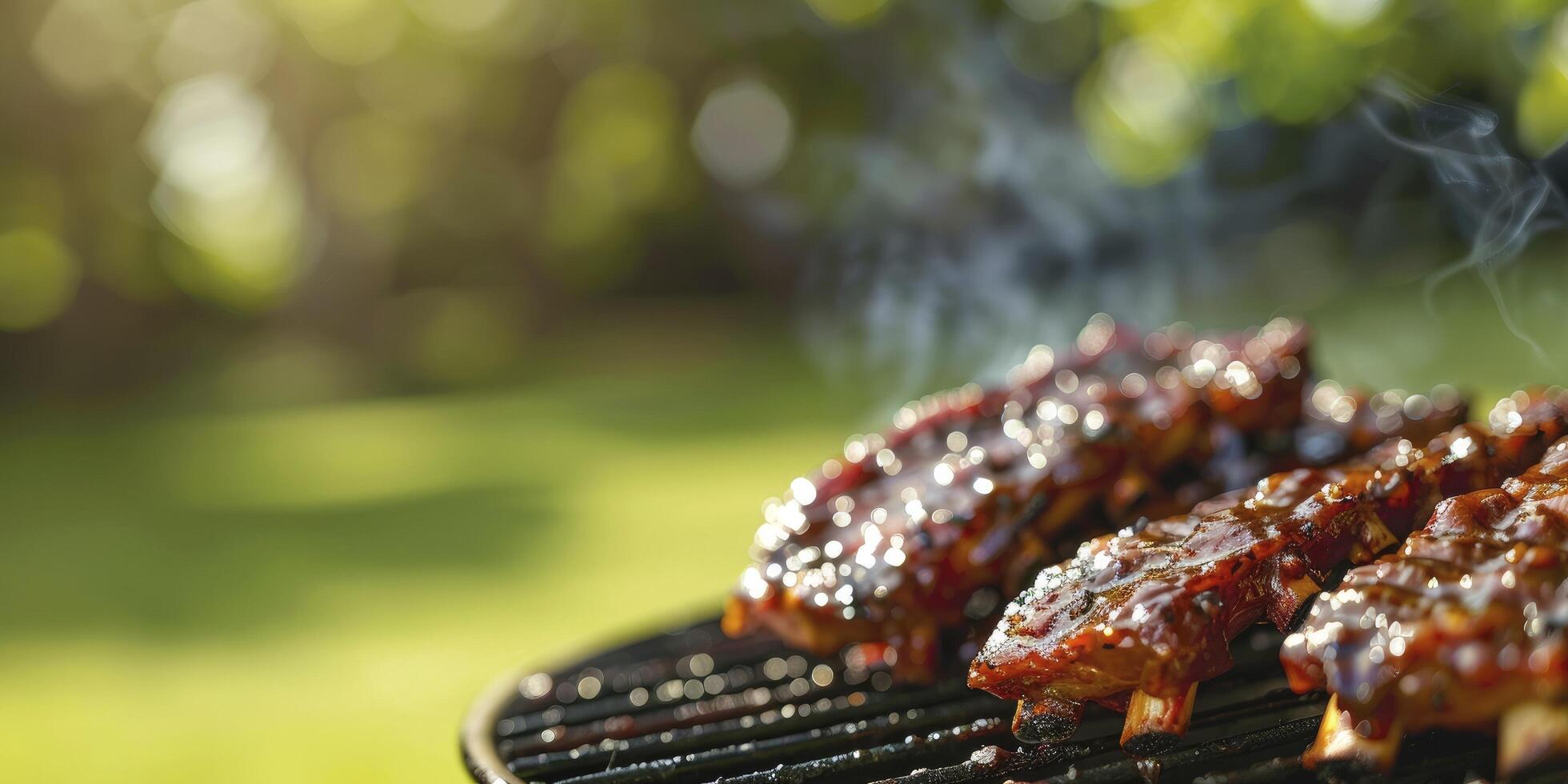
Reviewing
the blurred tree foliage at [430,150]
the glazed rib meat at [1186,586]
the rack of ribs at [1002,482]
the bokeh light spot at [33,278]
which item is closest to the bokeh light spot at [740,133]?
the blurred tree foliage at [430,150]

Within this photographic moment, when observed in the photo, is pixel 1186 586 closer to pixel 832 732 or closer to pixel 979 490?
pixel 979 490

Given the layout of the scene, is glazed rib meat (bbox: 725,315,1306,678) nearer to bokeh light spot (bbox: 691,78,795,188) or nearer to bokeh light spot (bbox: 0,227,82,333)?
bokeh light spot (bbox: 0,227,82,333)

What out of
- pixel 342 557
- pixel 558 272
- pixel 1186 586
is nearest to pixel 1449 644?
pixel 1186 586

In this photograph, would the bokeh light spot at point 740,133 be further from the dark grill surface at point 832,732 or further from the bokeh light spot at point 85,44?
the dark grill surface at point 832,732

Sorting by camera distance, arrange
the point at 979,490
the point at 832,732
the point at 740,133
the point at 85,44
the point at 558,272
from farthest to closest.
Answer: the point at 558,272 < the point at 740,133 < the point at 85,44 < the point at 979,490 < the point at 832,732

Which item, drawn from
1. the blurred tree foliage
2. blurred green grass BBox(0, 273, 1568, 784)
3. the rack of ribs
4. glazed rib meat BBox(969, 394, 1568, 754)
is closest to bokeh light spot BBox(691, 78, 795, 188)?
the blurred tree foliage

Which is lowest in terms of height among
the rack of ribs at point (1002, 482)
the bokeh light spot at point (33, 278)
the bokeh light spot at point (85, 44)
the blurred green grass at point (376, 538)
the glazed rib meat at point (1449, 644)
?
the glazed rib meat at point (1449, 644)

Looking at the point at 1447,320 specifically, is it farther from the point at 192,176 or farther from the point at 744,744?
the point at 192,176
